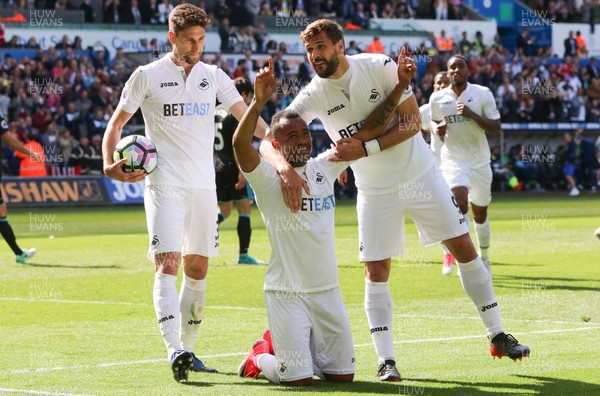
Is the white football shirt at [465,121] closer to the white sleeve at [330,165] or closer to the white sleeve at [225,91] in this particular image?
the white sleeve at [225,91]

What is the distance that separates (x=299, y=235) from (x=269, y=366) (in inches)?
35.9

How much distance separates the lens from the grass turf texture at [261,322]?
7.53m

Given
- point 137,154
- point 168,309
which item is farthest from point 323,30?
point 168,309

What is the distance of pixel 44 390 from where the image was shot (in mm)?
7273

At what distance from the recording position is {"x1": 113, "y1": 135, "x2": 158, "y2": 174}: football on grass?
7996mm

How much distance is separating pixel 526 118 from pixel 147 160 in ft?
104

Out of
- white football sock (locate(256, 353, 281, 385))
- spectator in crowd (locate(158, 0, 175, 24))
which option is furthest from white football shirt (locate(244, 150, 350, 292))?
spectator in crowd (locate(158, 0, 175, 24))

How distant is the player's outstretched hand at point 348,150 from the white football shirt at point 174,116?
48.2 inches

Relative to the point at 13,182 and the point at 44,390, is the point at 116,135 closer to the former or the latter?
the point at 44,390

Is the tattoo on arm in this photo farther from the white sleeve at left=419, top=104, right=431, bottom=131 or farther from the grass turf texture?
the white sleeve at left=419, top=104, right=431, bottom=131

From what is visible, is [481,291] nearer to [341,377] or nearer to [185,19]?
[341,377]

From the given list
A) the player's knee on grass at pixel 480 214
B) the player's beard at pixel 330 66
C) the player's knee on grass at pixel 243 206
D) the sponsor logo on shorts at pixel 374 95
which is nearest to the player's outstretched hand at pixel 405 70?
the sponsor logo on shorts at pixel 374 95

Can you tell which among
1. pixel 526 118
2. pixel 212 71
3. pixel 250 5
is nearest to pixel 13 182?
pixel 250 5

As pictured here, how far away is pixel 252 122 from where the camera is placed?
7.32 meters
